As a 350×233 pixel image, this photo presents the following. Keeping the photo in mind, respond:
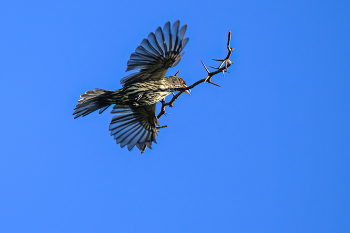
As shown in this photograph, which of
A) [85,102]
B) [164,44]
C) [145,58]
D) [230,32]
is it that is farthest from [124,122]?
[230,32]

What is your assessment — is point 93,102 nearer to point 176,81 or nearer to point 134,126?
point 134,126

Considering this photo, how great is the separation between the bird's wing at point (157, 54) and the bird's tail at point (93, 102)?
40 cm

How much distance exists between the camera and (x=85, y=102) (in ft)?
21.1

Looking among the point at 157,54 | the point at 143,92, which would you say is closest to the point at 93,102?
the point at 143,92

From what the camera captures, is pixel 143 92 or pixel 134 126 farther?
pixel 134 126

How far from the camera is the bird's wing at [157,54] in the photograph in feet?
17.4

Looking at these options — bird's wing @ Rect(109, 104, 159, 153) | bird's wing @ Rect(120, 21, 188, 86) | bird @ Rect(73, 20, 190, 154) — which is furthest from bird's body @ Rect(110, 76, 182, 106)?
bird's wing @ Rect(109, 104, 159, 153)

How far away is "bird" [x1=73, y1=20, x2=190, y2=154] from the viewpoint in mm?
5559

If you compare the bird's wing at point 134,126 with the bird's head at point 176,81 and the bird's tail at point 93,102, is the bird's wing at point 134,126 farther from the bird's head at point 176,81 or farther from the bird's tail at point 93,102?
the bird's head at point 176,81

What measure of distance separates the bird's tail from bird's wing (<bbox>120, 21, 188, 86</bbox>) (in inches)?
15.9

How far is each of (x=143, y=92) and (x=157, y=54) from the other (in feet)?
2.34

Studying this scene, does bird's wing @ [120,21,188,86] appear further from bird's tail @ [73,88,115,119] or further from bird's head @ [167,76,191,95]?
bird's tail @ [73,88,115,119]

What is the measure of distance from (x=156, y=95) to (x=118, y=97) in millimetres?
685

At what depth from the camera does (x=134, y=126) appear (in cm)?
715
